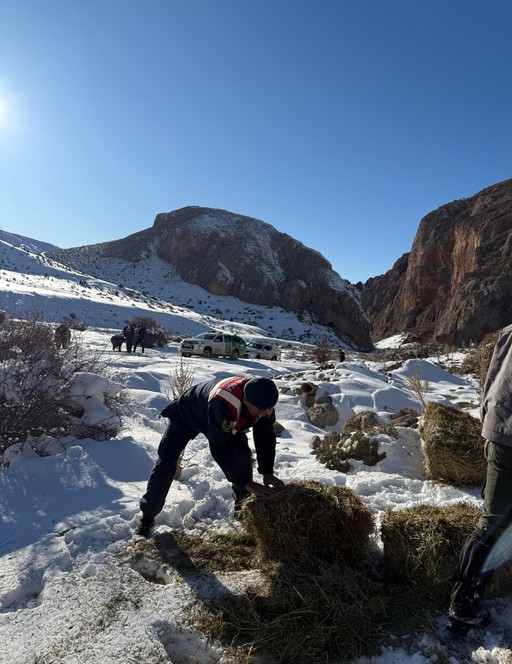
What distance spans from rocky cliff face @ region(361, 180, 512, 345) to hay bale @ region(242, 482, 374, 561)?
109 ft

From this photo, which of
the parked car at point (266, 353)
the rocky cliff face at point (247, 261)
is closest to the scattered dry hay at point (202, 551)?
the parked car at point (266, 353)

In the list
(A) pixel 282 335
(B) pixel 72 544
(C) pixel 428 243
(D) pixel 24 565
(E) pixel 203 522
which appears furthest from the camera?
(C) pixel 428 243

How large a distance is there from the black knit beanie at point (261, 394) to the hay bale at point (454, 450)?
7.19 feet

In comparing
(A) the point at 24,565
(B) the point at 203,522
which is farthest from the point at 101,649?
(B) the point at 203,522

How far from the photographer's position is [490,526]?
2.23m

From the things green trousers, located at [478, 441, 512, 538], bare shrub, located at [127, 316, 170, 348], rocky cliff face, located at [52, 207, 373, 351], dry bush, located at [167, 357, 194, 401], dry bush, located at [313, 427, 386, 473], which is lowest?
bare shrub, located at [127, 316, 170, 348]

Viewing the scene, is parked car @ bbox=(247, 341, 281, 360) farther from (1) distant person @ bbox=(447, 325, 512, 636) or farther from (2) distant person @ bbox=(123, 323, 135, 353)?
(1) distant person @ bbox=(447, 325, 512, 636)

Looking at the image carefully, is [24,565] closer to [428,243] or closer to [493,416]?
[493,416]

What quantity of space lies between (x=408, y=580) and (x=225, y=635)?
1.17m

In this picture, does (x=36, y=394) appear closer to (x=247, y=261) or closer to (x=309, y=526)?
(x=309, y=526)

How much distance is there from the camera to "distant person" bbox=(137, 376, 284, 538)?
9.94 ft

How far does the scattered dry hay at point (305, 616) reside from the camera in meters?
2.15

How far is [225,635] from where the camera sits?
7.52 ft

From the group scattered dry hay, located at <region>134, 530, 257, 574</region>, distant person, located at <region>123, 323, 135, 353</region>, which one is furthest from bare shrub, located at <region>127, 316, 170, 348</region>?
scattered dry hay, located at <region>134, 530, 257, 574</region>
